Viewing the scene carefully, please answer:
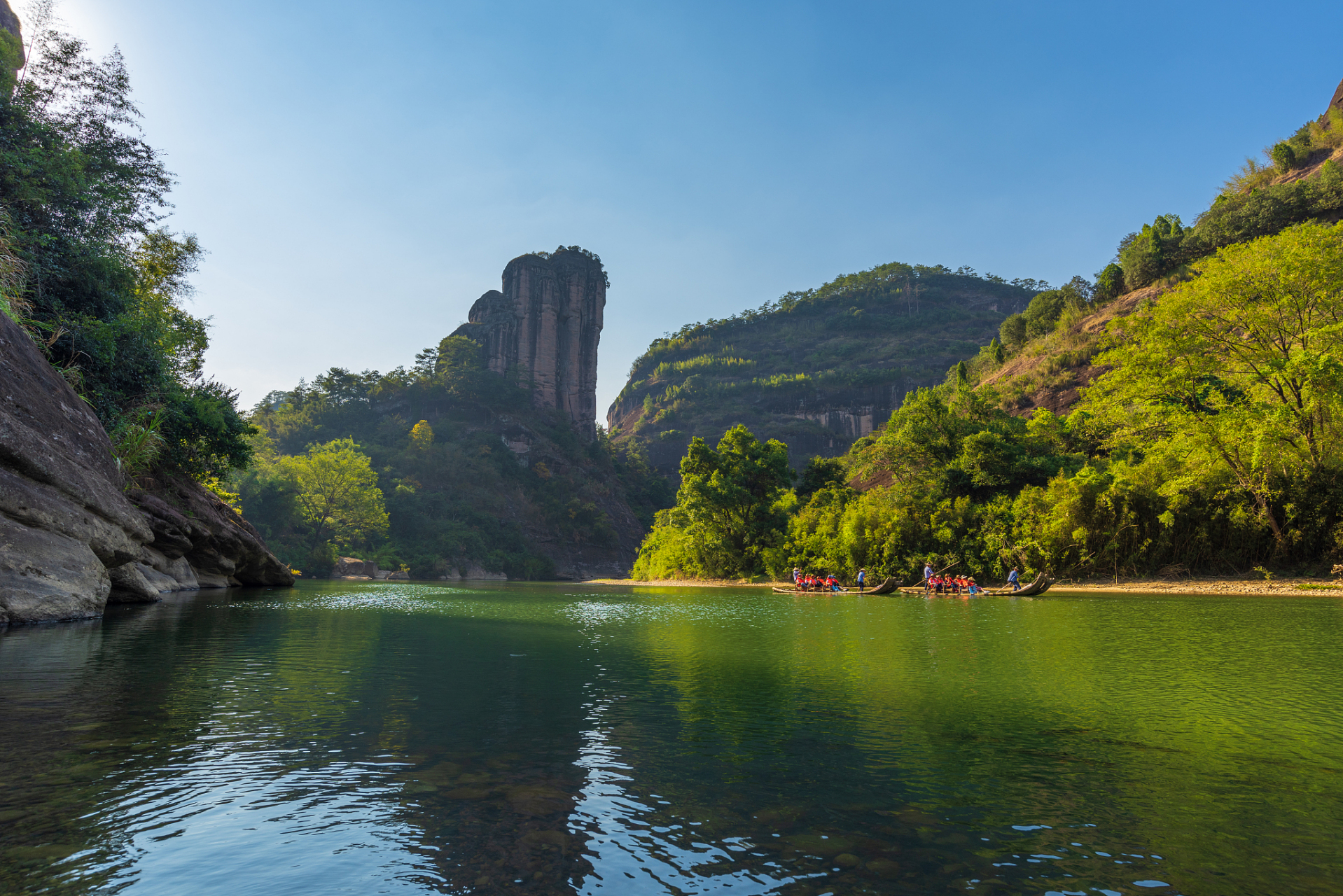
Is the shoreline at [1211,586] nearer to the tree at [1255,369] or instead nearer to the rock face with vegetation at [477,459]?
the tree at [1255,369]

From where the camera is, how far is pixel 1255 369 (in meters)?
23.6

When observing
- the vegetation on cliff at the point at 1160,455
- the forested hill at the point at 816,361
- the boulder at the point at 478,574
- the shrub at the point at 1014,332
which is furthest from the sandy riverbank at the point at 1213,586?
the forested hill at the point at 816,361

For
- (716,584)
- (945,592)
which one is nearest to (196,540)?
(945,592)

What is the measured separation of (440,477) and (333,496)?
26.1 m

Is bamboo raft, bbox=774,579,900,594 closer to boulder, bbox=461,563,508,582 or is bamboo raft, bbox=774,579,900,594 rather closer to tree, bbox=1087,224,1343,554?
tree, bbox=1087,224,1343,554

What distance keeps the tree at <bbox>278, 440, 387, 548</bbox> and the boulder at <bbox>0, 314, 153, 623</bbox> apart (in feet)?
Result: 163

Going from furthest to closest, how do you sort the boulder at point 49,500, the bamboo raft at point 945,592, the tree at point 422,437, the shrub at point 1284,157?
1. the tree at point 422,437
2. the shrub at point 1284,157
3. the bamboo raft at point 945,592
4. the boulder at point 49,500

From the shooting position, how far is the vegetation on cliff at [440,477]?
60.7m

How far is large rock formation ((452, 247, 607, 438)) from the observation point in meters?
113

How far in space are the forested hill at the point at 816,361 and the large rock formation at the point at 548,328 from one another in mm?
19213

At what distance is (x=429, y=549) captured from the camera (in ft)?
239

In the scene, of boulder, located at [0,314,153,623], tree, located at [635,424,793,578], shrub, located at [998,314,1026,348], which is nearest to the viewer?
boulder, located at [0,314,153,623]

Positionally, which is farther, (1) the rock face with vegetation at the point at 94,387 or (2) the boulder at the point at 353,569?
(2) the boulder at the point at 353,569

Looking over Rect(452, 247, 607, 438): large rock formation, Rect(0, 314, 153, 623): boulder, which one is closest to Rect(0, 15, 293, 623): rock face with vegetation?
Rect(0, 314, 153, 623): boulder
